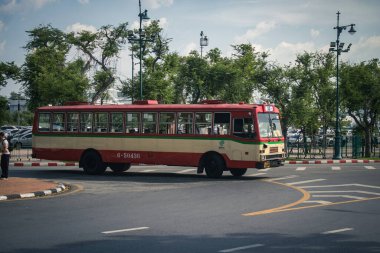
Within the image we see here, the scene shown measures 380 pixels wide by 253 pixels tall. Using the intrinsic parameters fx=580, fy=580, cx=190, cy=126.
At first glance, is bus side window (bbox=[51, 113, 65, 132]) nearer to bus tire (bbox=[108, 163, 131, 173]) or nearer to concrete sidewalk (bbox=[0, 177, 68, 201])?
bus tire (bbox=[108, 163, 131, 173])

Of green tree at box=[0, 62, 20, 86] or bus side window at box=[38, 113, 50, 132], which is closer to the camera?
bus side window at box=[38, 113, 50, 132]

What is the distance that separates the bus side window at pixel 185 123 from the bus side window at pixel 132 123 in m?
1.93

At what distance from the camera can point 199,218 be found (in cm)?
1245

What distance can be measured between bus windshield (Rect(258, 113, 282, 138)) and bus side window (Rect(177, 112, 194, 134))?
9.38ft

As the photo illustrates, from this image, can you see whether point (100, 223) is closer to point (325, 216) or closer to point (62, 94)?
point (325, 216)

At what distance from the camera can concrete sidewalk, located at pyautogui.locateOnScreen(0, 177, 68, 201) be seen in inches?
645

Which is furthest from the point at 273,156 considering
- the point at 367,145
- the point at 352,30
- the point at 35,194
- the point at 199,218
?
the point at 367,145

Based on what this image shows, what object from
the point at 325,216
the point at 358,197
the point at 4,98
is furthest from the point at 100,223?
the point at 4,98

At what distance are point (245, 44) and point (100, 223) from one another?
51084 millimetres

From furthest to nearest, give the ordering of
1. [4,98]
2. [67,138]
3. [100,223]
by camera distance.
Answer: [4,98], [67,138], [100,223]

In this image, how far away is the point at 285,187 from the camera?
19.5m

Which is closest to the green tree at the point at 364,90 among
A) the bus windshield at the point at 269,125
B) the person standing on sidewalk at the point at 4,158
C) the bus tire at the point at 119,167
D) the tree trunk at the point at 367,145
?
the tree trunk at the point at 367,145

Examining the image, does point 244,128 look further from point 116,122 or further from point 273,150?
point 116,122

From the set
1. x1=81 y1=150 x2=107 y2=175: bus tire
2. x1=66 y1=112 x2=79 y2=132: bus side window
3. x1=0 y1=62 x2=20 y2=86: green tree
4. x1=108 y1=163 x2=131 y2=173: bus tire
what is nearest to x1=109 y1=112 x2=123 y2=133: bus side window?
x1=81 y1=150 x2=107 y2=175: bus tire
